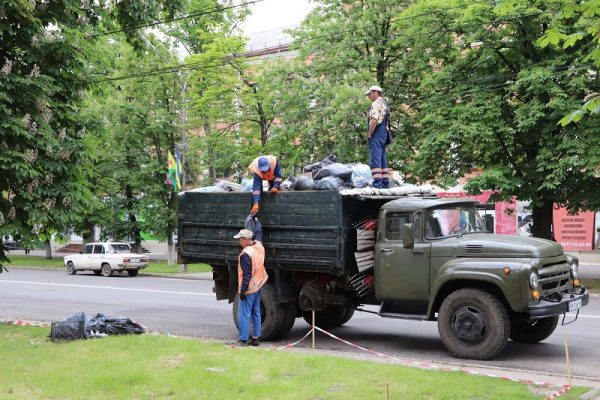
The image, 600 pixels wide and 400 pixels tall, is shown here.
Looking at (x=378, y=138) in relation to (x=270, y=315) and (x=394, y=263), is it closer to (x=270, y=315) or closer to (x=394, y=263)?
(x=394, y=263)

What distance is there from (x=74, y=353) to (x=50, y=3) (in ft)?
17.7

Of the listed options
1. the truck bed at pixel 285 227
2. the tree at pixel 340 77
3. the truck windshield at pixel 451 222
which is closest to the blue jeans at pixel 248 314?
the truck bed at pixel 285 227

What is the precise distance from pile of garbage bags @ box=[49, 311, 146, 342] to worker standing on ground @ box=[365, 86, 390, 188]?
477 centimetres

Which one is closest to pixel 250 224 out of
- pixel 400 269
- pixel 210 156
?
pixel 400 269

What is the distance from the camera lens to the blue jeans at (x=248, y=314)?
10.6 m

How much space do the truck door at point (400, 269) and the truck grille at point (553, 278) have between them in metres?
1.62

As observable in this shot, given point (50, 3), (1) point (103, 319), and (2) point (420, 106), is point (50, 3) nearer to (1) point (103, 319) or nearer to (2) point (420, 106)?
(1) point (103, 319)

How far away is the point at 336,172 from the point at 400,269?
6.69ft

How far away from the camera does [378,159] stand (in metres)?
11.8

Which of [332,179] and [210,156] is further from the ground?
[210,156]

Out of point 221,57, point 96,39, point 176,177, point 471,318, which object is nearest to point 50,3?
point 96,39

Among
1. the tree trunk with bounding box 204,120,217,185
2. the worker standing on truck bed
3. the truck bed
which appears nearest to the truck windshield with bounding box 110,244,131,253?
the tree trunk with bounding box 204,120,217,185

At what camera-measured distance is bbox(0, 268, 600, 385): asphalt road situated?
31.9 ft

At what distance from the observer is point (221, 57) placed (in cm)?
3200
